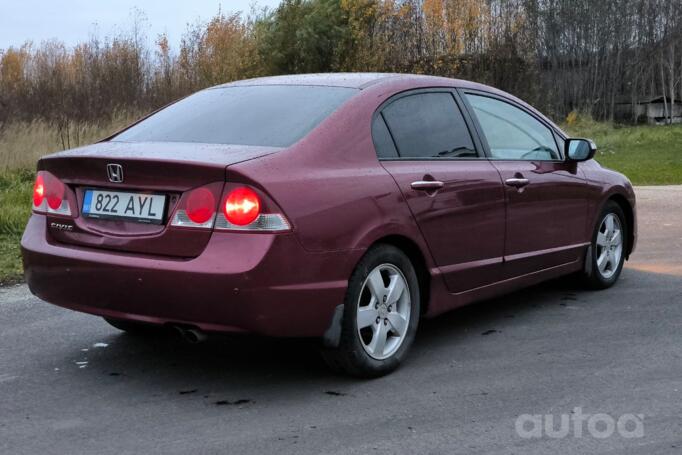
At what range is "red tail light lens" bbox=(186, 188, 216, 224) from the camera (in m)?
3.86

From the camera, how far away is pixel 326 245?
13.1 feet

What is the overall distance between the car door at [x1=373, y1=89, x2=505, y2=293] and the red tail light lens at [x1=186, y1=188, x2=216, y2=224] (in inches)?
39.1

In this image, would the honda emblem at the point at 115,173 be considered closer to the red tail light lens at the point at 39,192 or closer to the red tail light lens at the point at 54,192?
the red tail light lens at the point at 54,192

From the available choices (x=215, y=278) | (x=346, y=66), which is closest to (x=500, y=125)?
(x=215, y=278)

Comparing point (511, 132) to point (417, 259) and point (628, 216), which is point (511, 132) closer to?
point (417, 259)

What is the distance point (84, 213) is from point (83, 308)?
445 millimetres

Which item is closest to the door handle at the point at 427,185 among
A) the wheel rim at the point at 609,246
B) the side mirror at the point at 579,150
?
the side mirror at the point at 579,150

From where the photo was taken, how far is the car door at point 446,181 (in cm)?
458

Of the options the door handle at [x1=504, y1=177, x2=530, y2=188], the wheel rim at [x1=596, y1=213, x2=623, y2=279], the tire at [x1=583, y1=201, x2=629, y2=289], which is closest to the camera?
the door handle at [x1=504, y1=177, x2=530, y2=188]

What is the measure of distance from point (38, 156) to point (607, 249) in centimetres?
980

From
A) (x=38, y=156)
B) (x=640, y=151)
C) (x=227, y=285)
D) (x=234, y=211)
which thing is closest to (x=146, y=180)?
(x=234, y=211)

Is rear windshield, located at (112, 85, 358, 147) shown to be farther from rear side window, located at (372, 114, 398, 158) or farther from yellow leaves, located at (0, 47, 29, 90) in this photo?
yellow leaves, located at (0, 47, 29, 90)

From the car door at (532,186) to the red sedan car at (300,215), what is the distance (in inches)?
0.8

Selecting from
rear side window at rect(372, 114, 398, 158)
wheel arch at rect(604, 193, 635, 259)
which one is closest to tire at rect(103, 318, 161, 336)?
rear side window at rect(372, 114, 398, 158)
